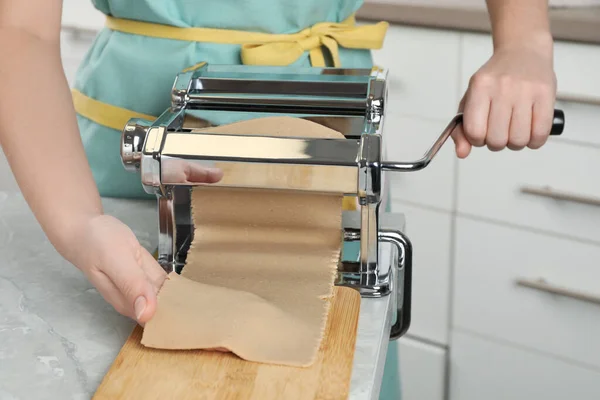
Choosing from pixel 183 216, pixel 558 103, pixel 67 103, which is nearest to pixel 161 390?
pixel 183 216

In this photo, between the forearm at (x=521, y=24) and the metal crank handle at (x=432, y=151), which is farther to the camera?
the forearm at (x=521, y=24)

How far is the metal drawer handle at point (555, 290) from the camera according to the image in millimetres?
1603

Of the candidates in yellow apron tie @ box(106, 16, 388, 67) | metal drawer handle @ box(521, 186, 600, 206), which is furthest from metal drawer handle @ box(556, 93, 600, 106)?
yellow apron tie @ box(106, 16, 388, 67)

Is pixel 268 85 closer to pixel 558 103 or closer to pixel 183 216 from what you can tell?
pixel 183 216

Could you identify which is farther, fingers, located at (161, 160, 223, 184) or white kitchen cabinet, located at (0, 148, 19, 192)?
white kitchen cabinet, located at (0, 148, 19, 192)

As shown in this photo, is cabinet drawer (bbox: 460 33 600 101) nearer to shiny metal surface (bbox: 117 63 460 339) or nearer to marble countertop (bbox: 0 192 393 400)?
shiny metal surface (bbox: 117 63 460 339)

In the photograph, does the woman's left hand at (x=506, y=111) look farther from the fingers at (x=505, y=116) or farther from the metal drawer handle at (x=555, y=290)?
the metal drawer handle at (x=555, y=290)

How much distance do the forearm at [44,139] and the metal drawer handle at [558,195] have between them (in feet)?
3.62

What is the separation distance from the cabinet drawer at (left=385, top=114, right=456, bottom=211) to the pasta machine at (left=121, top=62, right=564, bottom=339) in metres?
0.89

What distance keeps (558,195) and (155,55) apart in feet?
3.17

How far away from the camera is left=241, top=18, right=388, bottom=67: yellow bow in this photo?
0.88 m

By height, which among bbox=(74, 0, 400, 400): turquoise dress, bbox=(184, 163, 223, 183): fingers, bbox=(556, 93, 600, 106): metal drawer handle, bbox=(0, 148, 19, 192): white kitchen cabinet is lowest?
bbox=(0, 148, 19, 192): white kitchen cabinet

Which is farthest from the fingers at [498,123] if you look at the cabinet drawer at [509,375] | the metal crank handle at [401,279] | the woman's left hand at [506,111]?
the cabinet drawer at [509,375]

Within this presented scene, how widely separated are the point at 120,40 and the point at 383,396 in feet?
1.65
